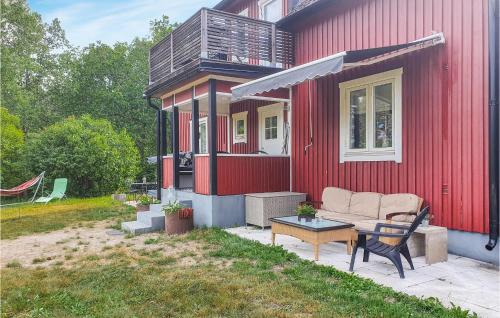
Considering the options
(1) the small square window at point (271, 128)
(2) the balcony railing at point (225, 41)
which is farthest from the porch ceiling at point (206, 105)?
(1) the small square window at point (271, 128)

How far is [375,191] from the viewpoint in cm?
764

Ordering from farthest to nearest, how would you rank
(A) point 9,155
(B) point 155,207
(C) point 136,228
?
(A) point 9,155 → (B) point 155,207 → (C) point 136,228

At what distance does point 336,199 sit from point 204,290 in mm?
4245

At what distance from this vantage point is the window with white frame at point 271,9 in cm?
1177

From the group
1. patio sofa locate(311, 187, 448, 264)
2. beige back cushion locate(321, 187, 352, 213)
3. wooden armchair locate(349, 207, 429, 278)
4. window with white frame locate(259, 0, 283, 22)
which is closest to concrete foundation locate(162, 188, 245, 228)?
patio sofa locate(311, 187, 448, 264)

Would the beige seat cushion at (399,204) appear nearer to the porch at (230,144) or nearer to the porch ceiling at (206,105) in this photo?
the porch at (230,144)

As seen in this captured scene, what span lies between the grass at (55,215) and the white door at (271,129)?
4.67 meters

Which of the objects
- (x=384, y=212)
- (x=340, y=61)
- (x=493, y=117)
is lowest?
(x=384, y=212)

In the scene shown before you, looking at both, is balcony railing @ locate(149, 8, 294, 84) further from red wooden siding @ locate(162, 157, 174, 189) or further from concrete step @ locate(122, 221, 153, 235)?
concrete step @ locate(122, 221, 153, 235)

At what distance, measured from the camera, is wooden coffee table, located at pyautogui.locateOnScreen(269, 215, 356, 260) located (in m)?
5.85

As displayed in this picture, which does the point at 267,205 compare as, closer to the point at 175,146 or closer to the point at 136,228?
the point at 136,228

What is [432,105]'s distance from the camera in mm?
6590

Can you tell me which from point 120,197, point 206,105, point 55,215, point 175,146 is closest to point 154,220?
point 175,146

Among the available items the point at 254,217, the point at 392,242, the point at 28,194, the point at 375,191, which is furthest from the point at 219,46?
the point at 28,194
